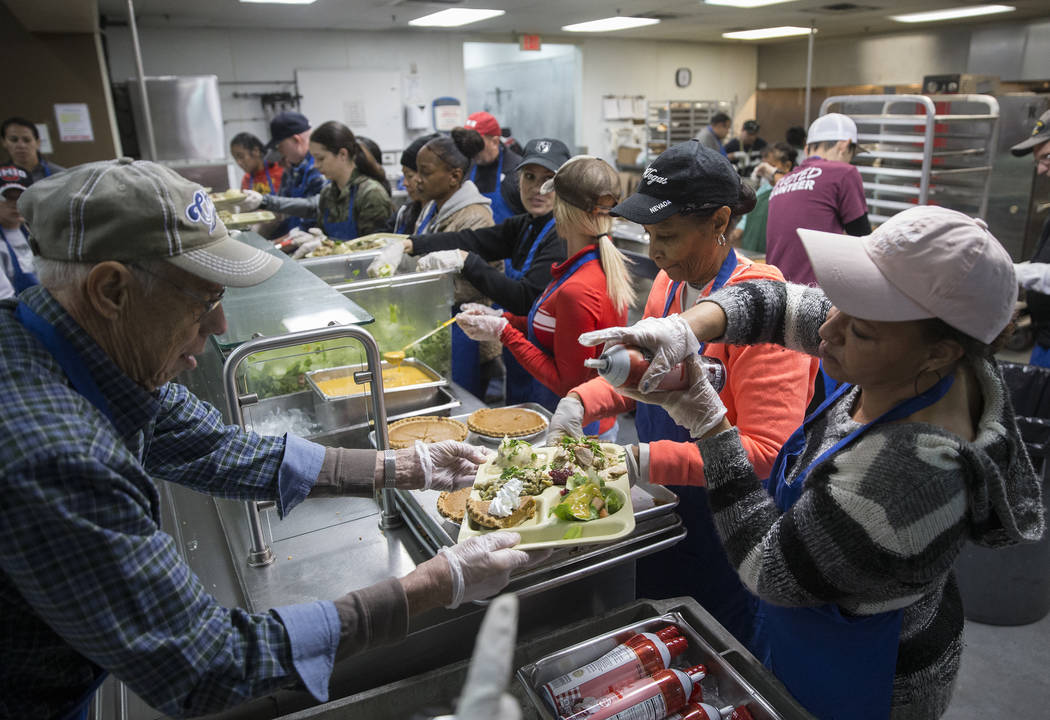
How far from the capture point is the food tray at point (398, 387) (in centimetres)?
224

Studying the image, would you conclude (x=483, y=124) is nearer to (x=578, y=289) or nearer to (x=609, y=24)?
(x=578, y=289)

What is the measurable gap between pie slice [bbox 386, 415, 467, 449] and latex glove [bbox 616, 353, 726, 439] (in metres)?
0.94

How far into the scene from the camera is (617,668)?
4.45ft

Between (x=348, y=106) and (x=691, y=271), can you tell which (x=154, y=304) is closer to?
(x=691, y=271)

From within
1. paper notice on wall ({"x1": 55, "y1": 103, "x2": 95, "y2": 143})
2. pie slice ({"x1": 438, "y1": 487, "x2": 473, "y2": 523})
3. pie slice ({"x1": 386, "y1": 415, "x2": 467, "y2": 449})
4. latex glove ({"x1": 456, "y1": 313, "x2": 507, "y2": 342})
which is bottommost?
pie slice ({"x1": 386, "y1": 415, "x2": 467, "y2": 449})

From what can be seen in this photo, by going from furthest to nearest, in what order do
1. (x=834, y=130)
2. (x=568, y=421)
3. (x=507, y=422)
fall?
(x=834, y=130) < (x=507, y=422) < (x=568, y=421)

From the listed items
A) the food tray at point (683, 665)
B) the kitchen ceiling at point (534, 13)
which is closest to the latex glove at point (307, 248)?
the food tray at point (683, 665)

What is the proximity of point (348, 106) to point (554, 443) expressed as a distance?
9022 mm

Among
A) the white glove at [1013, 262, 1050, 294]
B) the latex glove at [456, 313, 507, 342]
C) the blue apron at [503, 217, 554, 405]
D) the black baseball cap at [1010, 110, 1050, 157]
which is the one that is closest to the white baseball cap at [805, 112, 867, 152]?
the black baseball cap at [1010, 110, 1050, 157]

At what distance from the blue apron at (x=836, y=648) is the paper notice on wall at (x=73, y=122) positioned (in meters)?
8.17

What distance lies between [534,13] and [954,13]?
5.46 meters

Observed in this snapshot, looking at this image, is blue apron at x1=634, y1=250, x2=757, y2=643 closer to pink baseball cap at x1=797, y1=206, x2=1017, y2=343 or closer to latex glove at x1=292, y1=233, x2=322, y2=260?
pink baseball cap at x1=797, y1=206, x2=1017, y2=343

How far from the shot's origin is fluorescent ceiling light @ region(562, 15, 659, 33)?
30.1ft

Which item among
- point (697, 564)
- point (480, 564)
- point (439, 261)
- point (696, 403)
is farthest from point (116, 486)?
point (439, 261)
